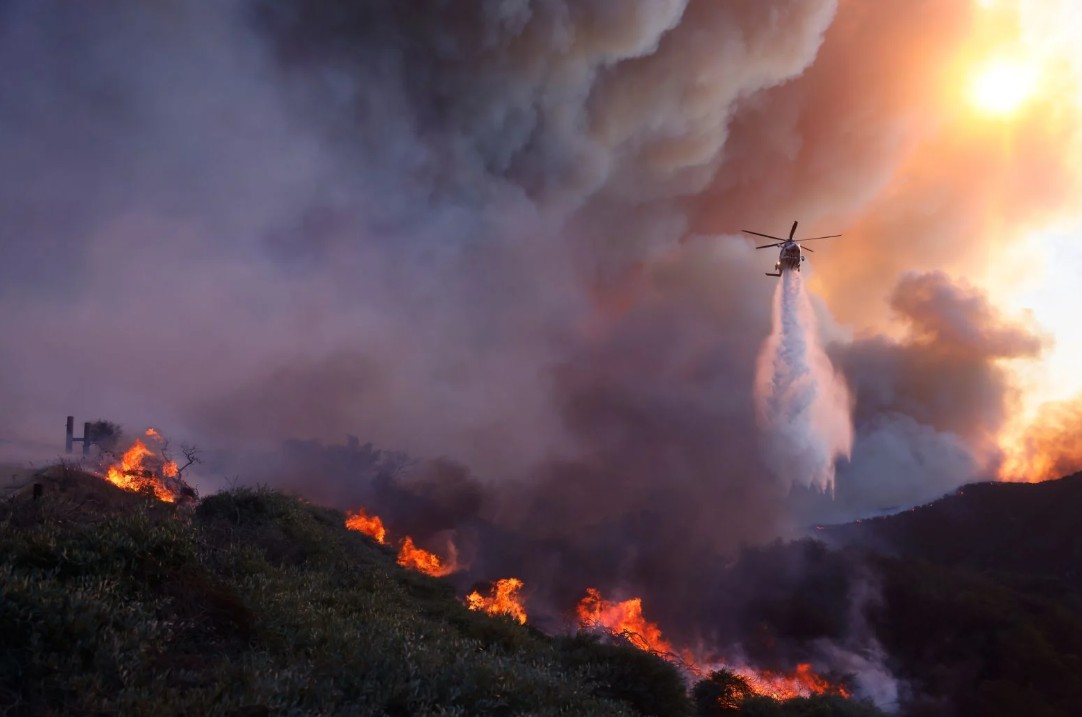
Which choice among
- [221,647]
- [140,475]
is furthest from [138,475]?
[221,647]

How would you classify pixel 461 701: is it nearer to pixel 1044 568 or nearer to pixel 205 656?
pixel 205 656

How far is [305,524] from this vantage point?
882 inches

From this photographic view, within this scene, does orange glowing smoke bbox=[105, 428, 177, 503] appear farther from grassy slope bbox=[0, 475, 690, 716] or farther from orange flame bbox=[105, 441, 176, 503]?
grassy slope bbox=[0, 475, 690, 716]

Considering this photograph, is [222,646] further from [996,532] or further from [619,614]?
[996,532]

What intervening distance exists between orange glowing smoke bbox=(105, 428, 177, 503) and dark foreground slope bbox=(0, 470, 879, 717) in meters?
15.6

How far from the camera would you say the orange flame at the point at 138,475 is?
29.8 m

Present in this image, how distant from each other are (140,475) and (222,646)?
31.9 metres

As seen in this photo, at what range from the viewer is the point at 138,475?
1407 inches

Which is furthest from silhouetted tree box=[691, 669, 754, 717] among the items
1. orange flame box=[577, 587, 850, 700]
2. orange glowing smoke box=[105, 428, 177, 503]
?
orange flame box=[577, 587, 850, 700]

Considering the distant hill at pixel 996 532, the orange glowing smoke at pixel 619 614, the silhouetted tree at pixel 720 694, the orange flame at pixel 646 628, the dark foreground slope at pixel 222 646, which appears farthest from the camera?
the distant hill at pixel 996 532

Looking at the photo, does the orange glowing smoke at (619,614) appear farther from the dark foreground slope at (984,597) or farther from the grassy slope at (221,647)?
the grassy slope at (221,647)

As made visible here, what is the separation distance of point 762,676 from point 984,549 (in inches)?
2691

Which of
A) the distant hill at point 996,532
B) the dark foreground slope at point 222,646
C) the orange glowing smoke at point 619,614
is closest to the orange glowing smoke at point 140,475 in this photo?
the dark foreground slope at point 222,646

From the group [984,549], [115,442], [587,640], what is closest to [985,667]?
[984,549]
